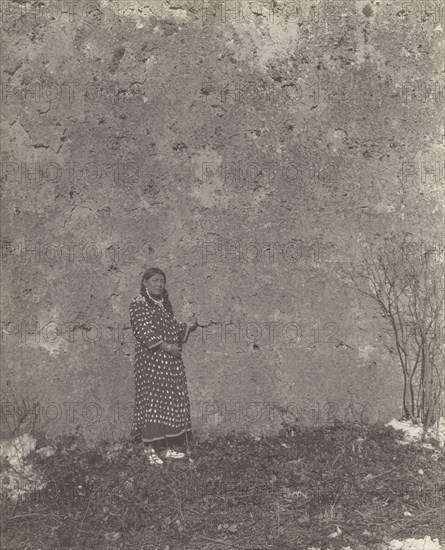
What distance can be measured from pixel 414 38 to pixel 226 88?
1723 mm

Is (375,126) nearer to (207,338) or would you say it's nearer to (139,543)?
(207,338)

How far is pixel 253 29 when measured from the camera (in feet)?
17.4

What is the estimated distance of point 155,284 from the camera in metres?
5.03

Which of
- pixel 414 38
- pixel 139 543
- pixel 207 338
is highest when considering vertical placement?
pixel 414 38

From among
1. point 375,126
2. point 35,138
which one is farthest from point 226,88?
point 35,138

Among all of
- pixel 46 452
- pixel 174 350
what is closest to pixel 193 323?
pixel 174 350

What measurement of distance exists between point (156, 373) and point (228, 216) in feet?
4.84

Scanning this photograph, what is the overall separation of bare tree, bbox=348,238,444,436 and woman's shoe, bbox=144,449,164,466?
85.4 inches

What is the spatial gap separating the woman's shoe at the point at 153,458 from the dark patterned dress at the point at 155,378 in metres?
0.09

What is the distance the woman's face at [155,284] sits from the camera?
5027mm

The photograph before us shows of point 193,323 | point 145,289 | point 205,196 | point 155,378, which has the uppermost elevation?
point 205,196

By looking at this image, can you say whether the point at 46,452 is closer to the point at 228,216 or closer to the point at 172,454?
the point at 172,454

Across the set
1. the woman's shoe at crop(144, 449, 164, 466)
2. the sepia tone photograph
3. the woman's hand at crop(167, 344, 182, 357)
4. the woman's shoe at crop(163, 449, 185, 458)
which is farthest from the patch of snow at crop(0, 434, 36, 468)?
the woman's hand at crop(167, 344, 182, 357)

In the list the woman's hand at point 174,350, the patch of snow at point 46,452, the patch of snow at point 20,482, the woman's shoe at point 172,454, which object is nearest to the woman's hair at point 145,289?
the woman's hand at point 174,350
